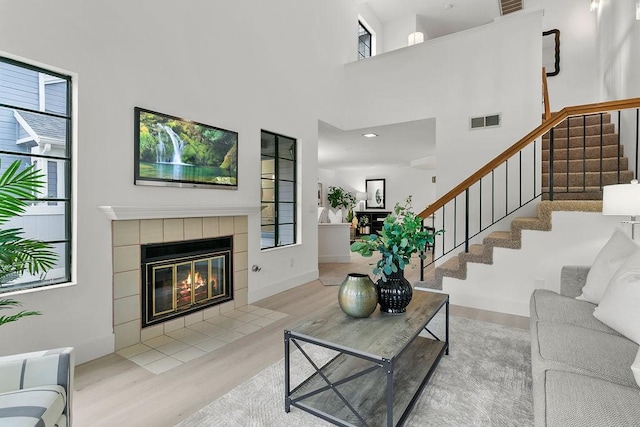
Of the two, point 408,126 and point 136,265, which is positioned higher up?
point 408,126

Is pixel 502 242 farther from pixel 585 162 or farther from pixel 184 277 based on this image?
pixel 184 277

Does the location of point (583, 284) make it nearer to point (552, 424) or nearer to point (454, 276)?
point (454, 276)

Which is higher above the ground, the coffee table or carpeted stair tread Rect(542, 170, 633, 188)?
carpeted stair tread Rect(542, 170, 633, 188)

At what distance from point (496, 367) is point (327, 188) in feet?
28.5

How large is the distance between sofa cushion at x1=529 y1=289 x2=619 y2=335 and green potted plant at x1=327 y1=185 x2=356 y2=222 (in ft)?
23.9

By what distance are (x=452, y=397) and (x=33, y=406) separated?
6.30ft

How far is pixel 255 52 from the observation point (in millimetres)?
3771

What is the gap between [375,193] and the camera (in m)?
10.4

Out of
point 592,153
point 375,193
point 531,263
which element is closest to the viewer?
point 531,263

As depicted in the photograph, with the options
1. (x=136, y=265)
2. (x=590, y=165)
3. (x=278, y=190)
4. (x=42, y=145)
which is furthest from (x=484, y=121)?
(x=42, y=145)

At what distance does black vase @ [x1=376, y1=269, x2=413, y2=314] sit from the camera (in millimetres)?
1976

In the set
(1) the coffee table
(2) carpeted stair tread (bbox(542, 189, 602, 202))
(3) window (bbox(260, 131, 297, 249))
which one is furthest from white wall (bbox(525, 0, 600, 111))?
(1) the coffee table

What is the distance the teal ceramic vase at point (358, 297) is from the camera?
1.86 meters

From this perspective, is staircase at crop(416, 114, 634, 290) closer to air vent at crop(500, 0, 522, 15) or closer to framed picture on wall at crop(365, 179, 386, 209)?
air vent at crop(500, 0, 522, 15)
